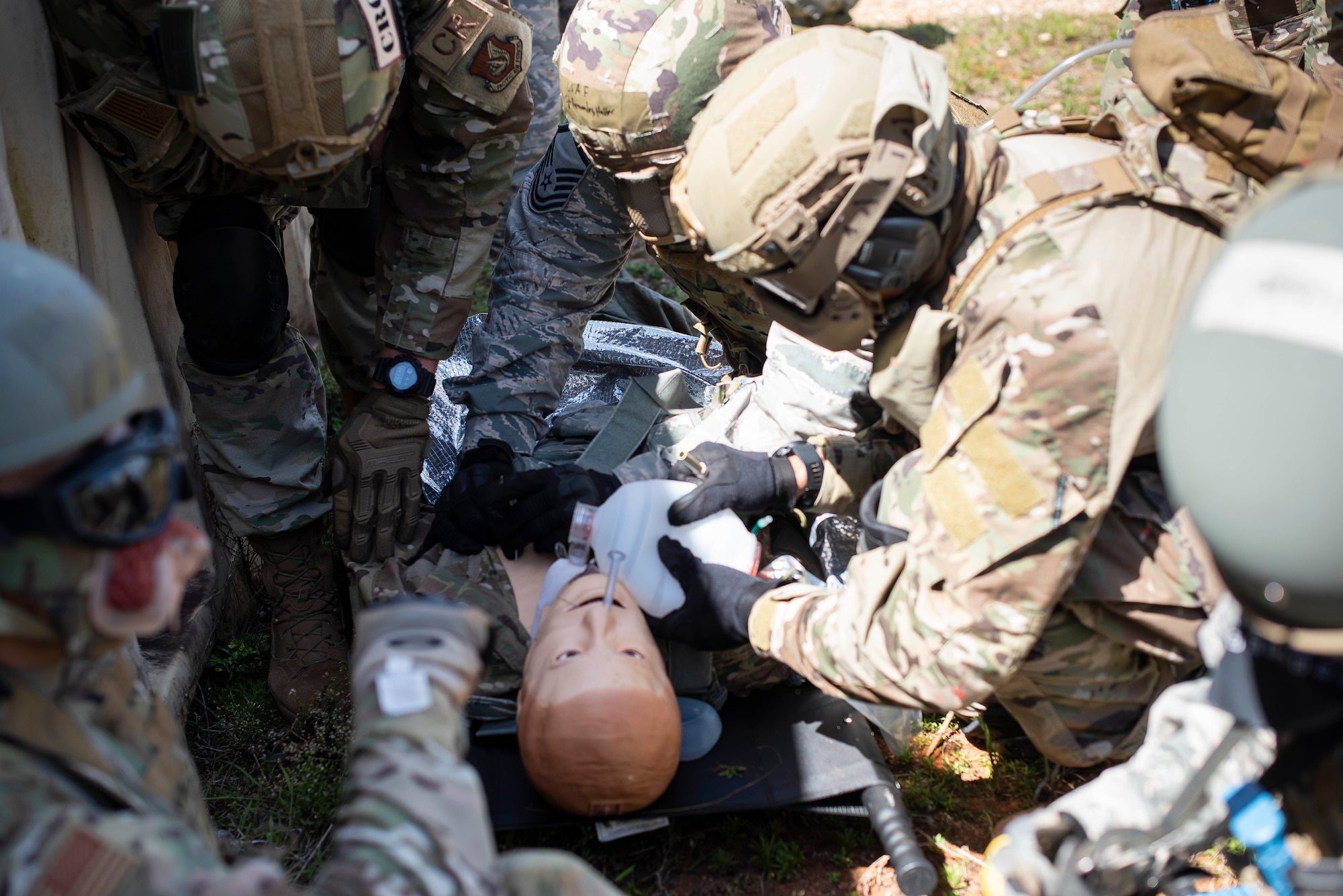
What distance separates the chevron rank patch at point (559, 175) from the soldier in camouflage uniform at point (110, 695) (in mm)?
2406

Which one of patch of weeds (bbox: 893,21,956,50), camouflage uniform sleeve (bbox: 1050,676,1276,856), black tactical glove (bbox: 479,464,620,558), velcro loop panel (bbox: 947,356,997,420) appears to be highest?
velcro loop panel (bbox: 947,356,997,420)

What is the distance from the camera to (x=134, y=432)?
4.83 feet

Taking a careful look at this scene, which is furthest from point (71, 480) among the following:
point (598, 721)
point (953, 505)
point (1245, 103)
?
point (1245, 103)

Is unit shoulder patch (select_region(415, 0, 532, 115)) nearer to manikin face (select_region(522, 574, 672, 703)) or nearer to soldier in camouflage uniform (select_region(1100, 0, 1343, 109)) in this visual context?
manikin face (select_region(522, 574, 672, 703))

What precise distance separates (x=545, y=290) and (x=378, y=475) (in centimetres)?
91

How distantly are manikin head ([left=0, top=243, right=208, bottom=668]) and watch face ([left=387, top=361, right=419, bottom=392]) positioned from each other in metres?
1.87

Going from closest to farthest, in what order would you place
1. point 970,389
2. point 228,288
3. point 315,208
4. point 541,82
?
point 970,389 < point 228,288 < point 315,208 < point 541,82

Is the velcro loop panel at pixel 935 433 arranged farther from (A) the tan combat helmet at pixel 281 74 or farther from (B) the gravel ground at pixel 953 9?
(B) the gravel ground at pixel 953 9

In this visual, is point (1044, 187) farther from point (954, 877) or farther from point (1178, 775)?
point (954, 877)

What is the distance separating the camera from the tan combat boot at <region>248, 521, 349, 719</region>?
329cm

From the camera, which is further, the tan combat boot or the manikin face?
the tan combat boot

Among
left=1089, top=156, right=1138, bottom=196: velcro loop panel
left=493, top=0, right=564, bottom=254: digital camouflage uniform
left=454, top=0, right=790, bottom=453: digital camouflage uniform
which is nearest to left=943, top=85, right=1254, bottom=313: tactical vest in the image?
left=1089, top=156, right=1138, bottom=196: velcro loop panel

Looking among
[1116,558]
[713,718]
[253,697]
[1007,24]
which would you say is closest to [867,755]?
[713,718]

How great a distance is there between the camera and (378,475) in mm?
3336
